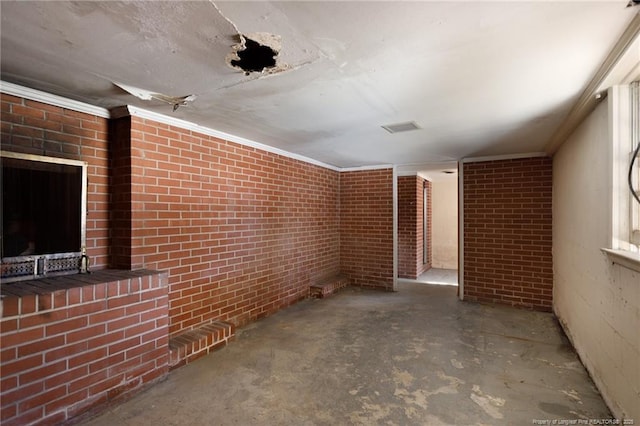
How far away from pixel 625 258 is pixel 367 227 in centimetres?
422

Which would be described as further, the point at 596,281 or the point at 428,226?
the point at 428,226

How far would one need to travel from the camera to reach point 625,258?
191cm

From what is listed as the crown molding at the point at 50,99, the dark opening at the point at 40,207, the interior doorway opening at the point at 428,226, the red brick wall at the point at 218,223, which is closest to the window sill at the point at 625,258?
the red brick wall at the point at 218,223

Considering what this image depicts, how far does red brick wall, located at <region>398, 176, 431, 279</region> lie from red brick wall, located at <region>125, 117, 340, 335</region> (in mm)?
2793

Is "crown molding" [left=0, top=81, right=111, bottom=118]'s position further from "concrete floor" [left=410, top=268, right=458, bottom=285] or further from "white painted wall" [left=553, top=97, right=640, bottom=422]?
"concrete floor" [left=410, top=268, right=458, bottom=285]

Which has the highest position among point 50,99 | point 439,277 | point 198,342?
point 50,99

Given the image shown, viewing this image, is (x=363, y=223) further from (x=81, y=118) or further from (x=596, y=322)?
(x=81, y=118)

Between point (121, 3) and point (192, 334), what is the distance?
283cm

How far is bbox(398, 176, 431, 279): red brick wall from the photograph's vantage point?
7.09 metres

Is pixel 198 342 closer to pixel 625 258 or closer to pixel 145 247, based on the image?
pixel 145 247

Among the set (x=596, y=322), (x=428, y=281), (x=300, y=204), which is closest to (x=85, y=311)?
(x=300, y=204)

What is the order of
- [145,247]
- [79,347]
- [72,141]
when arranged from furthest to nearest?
[145,247]
[72,141]
[79,347]

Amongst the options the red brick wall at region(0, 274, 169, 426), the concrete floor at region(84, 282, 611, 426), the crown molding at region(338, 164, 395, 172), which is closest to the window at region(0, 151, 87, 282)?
the red brick wall at region(0, 274, 169, 426)

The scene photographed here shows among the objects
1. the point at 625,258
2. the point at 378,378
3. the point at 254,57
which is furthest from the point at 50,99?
the point at 625,258
